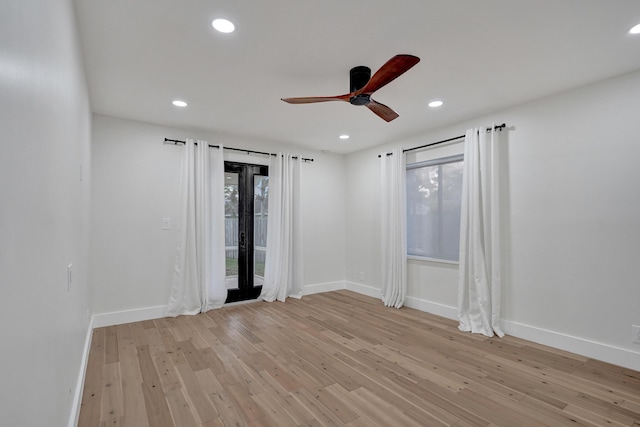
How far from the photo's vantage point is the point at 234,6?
193 centimetres

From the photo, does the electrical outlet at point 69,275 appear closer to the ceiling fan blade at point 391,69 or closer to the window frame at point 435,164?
the ceiling fan blade at point 391,69

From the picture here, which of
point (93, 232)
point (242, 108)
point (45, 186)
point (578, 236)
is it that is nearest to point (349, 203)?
point (242, 108)

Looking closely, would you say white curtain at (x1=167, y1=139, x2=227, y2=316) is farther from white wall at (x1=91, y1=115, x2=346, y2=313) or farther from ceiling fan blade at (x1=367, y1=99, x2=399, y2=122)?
ceiling fan blade at (x1=367, y1=99, x2=399, y2=122)

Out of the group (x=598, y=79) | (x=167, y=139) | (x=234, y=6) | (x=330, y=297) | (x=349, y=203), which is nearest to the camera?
(x=234, y=6)

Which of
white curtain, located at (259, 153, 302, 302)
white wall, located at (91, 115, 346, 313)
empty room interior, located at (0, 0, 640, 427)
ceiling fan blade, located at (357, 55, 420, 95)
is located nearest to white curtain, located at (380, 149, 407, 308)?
empty room interior, located at (0, 0, 640, 427)

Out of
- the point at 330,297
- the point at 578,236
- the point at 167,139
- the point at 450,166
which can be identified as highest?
the point at 167,139

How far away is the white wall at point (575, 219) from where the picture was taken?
111 inches

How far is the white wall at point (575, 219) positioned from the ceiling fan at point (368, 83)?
1.78 metres

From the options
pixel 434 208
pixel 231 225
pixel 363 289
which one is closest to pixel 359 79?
pixel 434 208

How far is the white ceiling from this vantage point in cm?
197

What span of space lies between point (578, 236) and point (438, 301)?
1.84 meters

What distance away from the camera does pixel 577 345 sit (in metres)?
3.08

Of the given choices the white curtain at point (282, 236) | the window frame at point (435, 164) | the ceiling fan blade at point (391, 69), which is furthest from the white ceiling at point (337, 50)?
the white curtain at point (282, 236)

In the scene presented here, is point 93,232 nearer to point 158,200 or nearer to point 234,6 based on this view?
point 158,200
